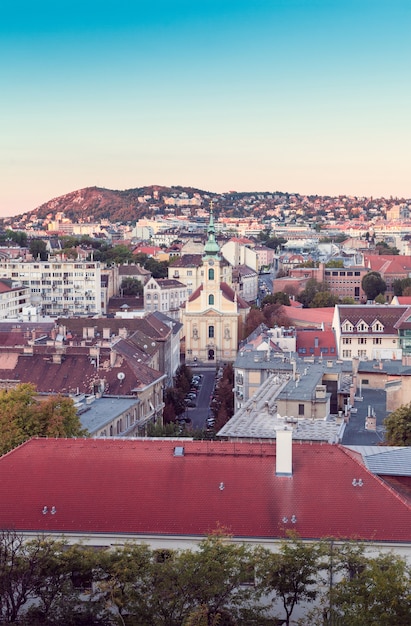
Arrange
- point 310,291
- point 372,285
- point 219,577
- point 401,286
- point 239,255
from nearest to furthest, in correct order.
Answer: point 219,577
point 310,291
point 401,286
point 372,285
point 239,255

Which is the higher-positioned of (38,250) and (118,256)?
(38,250)

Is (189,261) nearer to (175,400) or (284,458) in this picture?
(175,400)

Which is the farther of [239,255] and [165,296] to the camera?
[239,255]

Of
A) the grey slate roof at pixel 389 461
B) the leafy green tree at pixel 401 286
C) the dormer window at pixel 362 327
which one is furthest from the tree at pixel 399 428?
the leafy green tree at pixel 401 286

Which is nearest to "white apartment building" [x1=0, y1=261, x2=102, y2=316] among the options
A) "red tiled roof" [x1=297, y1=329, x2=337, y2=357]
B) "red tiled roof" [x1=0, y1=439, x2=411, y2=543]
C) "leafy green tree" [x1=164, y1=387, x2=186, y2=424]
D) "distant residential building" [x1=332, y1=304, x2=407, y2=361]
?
"red tiled roof" [x1=297, y1=329, x2=337, y2=357]

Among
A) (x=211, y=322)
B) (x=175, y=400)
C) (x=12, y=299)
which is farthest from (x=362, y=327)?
(x=12, y=299)

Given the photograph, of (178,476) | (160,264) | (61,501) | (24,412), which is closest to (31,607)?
(61,501)

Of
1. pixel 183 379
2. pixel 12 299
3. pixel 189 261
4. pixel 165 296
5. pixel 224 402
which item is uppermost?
pixel 189 261
